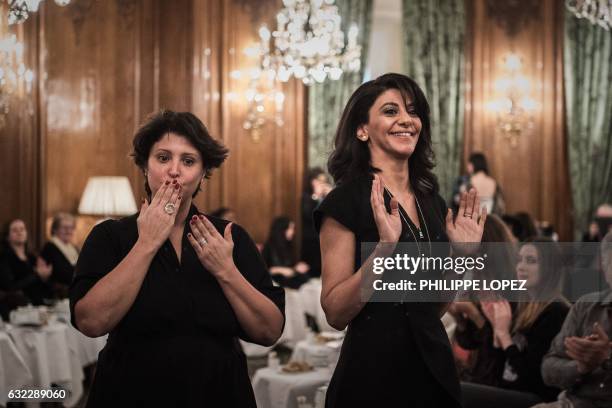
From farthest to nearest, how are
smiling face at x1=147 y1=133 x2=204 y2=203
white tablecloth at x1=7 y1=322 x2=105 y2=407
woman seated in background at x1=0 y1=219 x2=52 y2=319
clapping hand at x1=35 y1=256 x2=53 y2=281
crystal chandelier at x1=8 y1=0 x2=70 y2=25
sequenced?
1. clapping hand at x1=35 y1=256 x2=53 y2=281
2. woman seated in background at x1=0 y1=219 x2=52 y2=319
3. white tablecloth at x1=7 y1=322 x2=105 y2=407
4. crystal chandelier at x1=8 y1=0 x2=70 y2=25
5. smiling face at x1=147 y1=133 x2=204 y2=203

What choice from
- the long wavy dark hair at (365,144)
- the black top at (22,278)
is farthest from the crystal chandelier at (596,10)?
the black top at (22,278)

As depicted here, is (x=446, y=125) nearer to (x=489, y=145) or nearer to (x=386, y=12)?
(x=489, y=145)

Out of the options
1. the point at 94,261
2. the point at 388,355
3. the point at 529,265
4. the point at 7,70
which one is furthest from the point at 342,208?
the point at 7,70

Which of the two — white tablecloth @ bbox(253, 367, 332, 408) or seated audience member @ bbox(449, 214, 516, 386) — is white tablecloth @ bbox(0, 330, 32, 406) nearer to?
white tablecloth @ bbox(253, 367, 332, 408)

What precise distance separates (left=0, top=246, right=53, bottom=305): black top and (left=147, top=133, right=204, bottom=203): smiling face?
4107 millimetres

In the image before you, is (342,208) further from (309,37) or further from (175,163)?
(309,37)

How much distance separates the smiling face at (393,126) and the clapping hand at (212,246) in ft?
1.45

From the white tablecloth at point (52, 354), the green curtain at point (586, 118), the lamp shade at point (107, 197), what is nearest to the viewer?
the white tablecloth at point (52, 354)

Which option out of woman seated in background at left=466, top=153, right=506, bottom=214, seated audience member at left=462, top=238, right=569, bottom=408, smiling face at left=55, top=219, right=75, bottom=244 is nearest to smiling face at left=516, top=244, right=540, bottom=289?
seated audience member at left=462, top=238, right=569, bottom=408

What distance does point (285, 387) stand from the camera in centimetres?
415

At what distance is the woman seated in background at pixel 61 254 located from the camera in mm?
6129

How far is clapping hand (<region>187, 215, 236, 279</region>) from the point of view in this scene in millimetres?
2051

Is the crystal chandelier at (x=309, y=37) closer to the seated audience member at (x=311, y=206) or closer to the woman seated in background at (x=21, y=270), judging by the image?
the seated audience member at (x=311, y=206)

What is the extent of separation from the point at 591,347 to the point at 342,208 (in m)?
1.16
